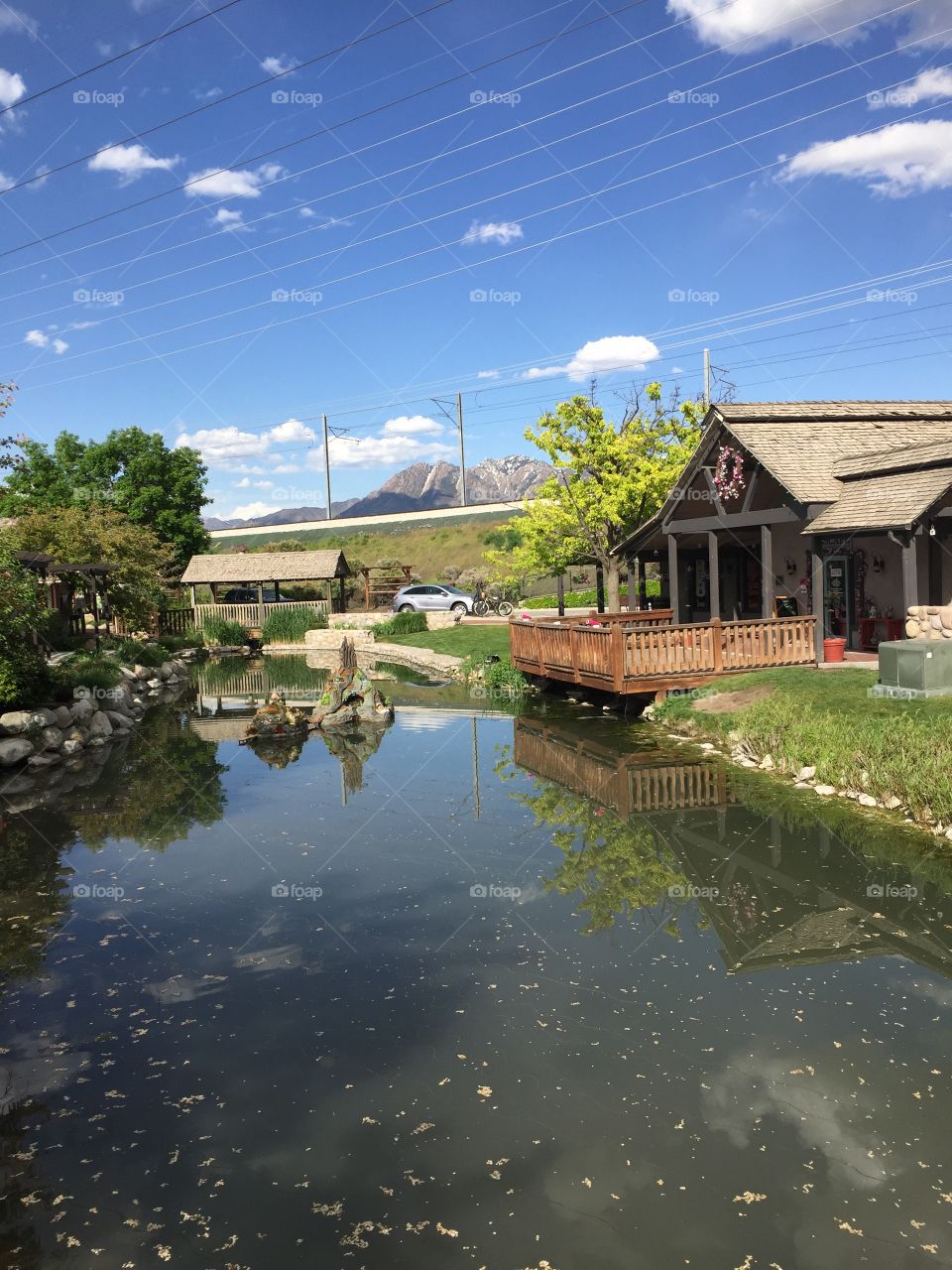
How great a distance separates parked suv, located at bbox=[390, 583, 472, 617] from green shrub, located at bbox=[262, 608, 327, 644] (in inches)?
157

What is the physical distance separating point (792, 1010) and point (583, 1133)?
7.37 ft

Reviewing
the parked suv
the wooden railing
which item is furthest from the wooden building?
the wooden railing

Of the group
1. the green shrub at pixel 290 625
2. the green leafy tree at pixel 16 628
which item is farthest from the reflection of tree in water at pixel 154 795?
the green shrub at pixel 290 625

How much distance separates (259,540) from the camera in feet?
290

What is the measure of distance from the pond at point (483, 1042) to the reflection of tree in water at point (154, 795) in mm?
340

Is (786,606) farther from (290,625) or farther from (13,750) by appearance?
(290,625)

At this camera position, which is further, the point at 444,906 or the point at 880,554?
the point at 880,554

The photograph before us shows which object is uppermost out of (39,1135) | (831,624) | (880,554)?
(880,554)

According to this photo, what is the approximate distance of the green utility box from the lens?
13812 mm

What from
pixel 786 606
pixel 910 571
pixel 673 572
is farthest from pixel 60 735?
pixel 786 606

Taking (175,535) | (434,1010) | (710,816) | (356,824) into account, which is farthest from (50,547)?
(434,1010)

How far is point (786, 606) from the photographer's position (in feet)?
76.9

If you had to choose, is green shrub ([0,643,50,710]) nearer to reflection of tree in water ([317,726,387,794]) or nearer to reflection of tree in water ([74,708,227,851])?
reflection of tree in water ([74,708,227,851])

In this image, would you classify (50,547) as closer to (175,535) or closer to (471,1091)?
(175,535)
